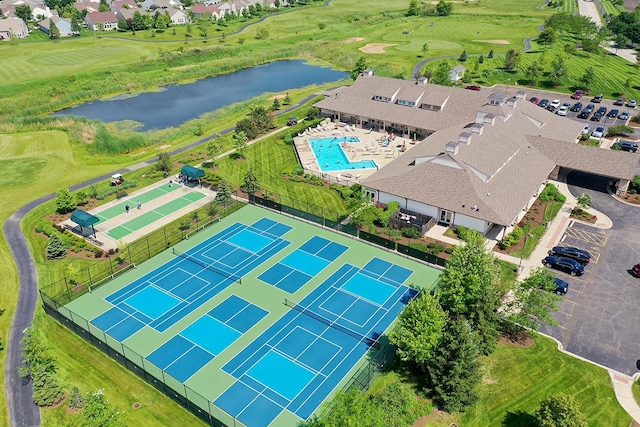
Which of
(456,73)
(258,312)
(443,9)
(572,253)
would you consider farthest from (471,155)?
(443,9)

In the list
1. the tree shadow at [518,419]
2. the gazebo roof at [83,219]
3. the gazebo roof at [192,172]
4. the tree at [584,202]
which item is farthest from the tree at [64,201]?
the tree at [584,202]

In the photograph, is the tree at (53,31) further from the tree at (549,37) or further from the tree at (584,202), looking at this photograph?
the tree at (584,202)

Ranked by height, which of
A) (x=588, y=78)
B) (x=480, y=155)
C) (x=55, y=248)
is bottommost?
(x=55, y=248)

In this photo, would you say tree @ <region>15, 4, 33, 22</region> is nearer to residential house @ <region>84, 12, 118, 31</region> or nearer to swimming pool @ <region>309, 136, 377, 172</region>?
residential house @ <region>84, 12, 118, 31</region>

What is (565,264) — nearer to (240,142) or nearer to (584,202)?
(584,202)

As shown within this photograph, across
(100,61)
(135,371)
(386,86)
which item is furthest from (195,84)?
(135,371)
